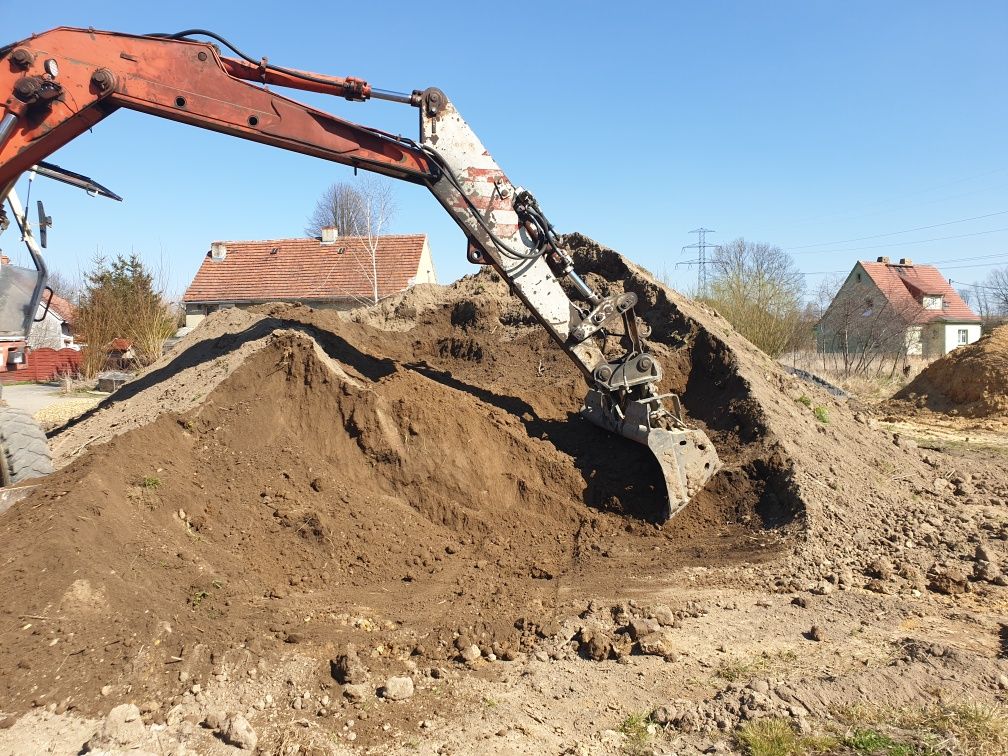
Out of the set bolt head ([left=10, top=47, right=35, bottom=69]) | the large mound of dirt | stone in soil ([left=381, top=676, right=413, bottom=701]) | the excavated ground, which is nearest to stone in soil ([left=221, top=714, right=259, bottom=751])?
the excavated ground

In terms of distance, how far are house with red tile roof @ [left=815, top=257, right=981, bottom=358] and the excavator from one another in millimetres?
24210

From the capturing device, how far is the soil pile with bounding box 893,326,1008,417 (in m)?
16.2

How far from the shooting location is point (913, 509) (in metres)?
7.68

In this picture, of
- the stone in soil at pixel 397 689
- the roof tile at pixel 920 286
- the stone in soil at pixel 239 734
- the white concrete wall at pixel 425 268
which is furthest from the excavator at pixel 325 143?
the roof tile at pixel 920 286

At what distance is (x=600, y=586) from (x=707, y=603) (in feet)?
2.74

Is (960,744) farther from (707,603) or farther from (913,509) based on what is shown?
(913,509)

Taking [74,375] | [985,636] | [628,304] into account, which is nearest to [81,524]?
[628,304]

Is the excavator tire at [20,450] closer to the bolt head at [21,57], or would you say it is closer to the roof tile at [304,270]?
the bolt head at [21,57]

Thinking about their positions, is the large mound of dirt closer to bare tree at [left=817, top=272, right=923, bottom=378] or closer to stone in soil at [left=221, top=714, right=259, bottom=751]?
stone in soil at [left=221, top=714, right=259, bottom=751]

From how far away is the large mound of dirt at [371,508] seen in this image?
4.81 m

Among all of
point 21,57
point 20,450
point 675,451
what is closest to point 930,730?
point 675,451

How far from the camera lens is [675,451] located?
7227 mm

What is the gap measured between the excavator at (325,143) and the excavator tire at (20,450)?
0.08ft

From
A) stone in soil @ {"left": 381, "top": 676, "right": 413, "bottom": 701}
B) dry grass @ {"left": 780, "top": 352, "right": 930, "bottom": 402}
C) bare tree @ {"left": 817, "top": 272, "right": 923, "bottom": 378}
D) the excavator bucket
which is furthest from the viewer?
bare tree @ {"left": 817, "top": 272, "right": 923, "bottom": 378}
